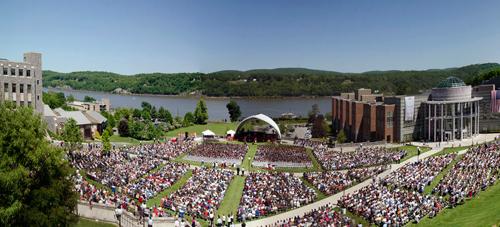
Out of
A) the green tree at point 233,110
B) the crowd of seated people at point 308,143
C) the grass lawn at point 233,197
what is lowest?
the grass lawn at point 233,197

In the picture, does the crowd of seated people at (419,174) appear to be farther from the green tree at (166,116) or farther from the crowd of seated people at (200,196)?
the green tree at (166,116)

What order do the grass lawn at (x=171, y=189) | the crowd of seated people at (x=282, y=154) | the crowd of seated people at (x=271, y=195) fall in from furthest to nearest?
1. the crowd of seated people at (x=282, y=154)
2. the grass lawn at (x=171, y=189)
3. the crowd of seated people at (x=271, y=195)

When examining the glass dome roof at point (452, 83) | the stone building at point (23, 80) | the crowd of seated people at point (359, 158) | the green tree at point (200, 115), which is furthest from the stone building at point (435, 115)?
the stone building at point (23, 80)

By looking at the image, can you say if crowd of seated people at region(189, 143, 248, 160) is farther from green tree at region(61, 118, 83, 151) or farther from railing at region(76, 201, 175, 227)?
railing at region(76, 201, 175, 227)

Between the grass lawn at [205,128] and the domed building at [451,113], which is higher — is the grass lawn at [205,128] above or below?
below

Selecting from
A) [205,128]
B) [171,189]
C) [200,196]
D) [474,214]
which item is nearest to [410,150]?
[474,214]

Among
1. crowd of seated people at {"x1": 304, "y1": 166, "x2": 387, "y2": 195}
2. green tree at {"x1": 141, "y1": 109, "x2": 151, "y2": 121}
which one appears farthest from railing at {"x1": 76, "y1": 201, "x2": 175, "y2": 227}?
green tree at {"x1": 141, "y1": 109, "x2": 151, "y2": 121}

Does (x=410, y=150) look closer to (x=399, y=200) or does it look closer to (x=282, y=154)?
(x=282, y=154)
